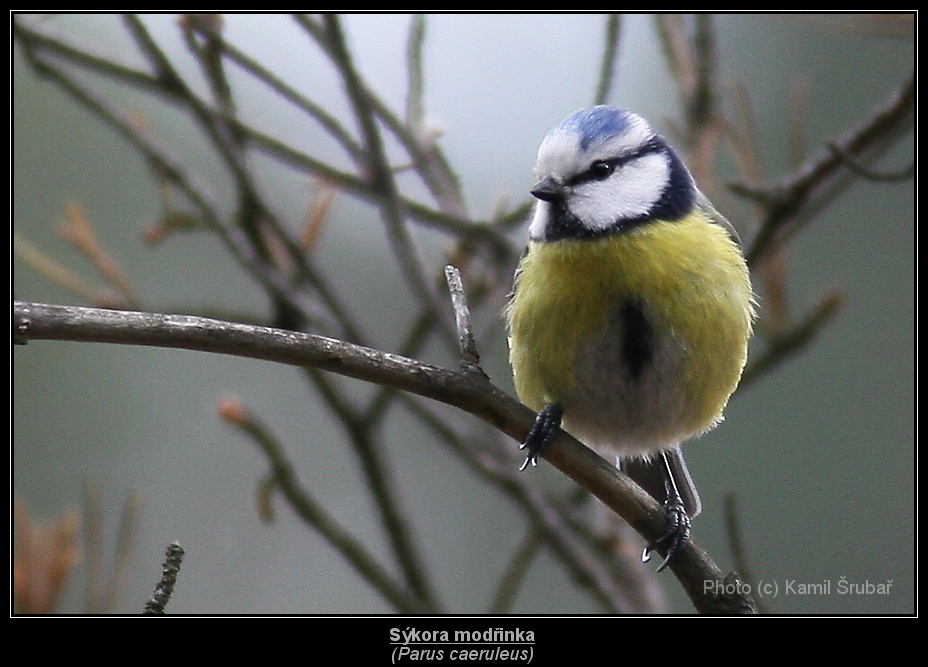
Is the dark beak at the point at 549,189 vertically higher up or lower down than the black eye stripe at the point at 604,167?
lower down

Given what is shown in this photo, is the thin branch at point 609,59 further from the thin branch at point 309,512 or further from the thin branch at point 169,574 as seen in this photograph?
the thin branch at point 169,574

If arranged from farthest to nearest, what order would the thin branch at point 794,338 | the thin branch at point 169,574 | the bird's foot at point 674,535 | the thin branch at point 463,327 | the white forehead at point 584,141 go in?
1. the thin branch at point 794,338
2. the white forehead at point 584,141
3. the bird's foot at point 674,535
4. the thin branch at point 463,327
5. the thin branch at point 169,574

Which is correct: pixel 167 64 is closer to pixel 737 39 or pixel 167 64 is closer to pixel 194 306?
pixel 194 306

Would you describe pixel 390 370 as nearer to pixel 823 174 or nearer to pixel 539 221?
pixel 539 221

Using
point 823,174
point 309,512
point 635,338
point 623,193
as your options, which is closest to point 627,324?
point 635,338

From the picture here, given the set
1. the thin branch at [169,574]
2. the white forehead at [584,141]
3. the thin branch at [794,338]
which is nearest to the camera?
the thin branch at [169,574]

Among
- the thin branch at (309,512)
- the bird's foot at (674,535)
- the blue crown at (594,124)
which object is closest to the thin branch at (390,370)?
the bird's foot at (674,535)

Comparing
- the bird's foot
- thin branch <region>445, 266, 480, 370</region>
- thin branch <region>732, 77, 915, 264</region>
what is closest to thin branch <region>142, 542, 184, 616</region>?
thin branch <region>445, 266, 480, 370</region>

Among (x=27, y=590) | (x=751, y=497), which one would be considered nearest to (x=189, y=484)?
(x=751, y=497)
